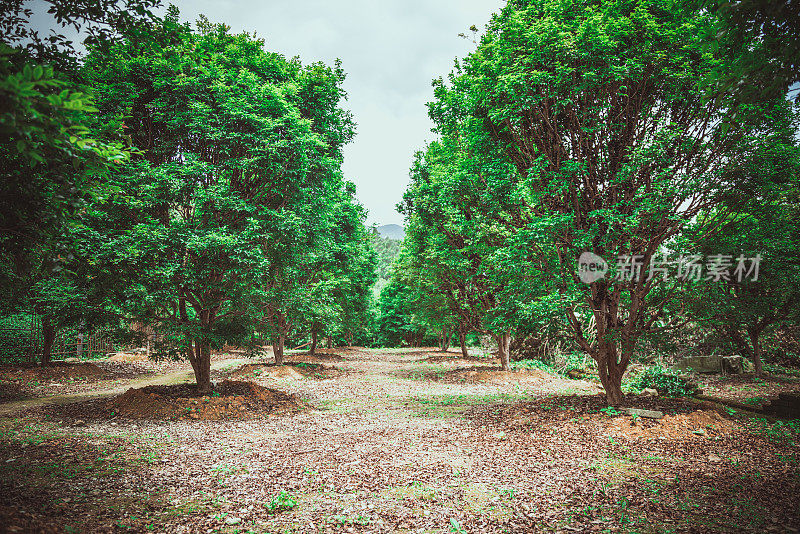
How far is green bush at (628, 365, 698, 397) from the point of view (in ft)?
36.3

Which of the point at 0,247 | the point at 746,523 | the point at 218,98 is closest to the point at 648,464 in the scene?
the point at 746,523

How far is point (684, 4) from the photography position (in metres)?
4.29

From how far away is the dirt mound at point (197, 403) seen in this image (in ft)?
27.1

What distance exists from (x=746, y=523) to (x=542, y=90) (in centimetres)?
732

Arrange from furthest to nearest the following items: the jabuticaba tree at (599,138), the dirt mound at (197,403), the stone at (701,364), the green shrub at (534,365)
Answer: the green shrub at (534,365)
the stone at (701,364)
the dirt mound at (197,403)
the jabuticaba tree at (599,138)

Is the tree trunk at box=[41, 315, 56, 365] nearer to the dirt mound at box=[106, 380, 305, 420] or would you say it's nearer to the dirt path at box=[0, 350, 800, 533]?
the dirt path at box=[0, 350, 800, 533]

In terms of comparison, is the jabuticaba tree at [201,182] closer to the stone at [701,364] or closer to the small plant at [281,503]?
the small plant at [281,503]

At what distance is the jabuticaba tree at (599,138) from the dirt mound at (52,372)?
14.8 metres

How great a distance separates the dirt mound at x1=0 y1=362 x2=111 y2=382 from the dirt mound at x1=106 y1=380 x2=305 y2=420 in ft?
19.4

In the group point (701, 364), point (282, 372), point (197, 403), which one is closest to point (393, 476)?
point (197, 403)

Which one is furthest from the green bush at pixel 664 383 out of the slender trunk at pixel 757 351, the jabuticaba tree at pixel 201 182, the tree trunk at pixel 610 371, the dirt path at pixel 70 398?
the dirt path at pixel 70 398

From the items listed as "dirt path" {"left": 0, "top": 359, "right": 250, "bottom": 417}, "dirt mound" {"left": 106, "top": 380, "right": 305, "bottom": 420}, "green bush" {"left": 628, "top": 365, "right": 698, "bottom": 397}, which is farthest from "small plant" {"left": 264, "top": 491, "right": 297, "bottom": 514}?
"green bush" {"left": 628, "top": 365, "right": 698, "bottom": 397}

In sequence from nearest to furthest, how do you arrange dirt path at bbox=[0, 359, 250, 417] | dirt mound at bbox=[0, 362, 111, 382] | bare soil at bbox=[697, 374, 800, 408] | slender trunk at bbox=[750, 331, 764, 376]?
1. dirt path at bbox=[0, 359, 250, 417]
2. bare soil at bbox=[697, 374, 800, 408]
3. dirt mound at bbox=[0, 362, 111, 382]
4. slender trunk at bbox=[750, 331, 764, 376]

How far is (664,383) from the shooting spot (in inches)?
456
